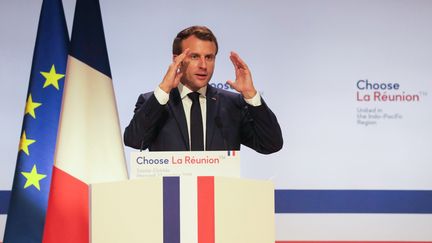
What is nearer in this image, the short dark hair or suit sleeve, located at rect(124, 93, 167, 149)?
suit sleeve, located at rect(124, 93, 167, 149)

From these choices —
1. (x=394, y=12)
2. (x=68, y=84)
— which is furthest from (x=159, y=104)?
(x=394, y=12)

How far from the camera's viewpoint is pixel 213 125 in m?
2.31

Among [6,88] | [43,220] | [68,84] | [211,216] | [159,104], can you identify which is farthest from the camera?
[6,88]

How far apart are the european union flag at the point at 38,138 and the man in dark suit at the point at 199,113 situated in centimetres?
45

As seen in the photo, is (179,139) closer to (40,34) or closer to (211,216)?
(211,216)

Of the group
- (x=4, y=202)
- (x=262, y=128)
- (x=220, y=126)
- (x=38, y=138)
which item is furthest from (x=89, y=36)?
(x=4, y=202)

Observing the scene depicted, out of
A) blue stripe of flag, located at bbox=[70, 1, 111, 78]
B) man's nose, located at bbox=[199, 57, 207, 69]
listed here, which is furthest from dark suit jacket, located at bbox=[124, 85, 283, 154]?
blue stripe of flag, located at bbox=[70, 1, 111, 78]

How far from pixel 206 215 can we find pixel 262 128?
0.62 metres

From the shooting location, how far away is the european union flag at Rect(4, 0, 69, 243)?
2488mm

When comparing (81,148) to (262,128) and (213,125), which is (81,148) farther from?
(262,128)

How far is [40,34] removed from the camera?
2.53m

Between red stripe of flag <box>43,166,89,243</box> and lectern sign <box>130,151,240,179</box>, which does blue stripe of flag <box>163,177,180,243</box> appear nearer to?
lectern sign <box>130,151,240,179</box>

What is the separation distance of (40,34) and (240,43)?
7.24 feet

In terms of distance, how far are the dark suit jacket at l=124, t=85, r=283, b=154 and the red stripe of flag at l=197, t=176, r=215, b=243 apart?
0.55 metres
